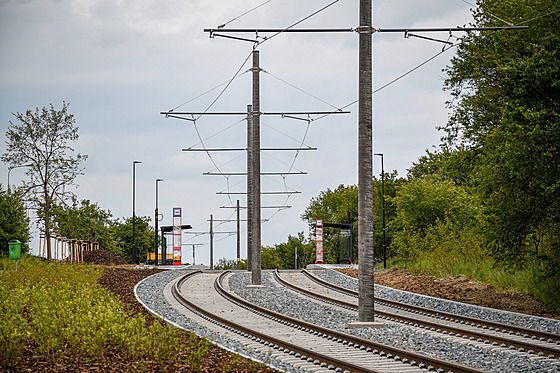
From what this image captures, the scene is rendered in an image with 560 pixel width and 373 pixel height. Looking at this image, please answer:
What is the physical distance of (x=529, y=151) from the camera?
1903cm

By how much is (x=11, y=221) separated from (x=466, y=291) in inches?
1529

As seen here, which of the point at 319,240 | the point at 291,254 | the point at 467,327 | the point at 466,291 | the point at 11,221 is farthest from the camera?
the point at 291,254

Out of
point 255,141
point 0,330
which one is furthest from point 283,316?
point 255,141

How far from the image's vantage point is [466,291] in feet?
79.6

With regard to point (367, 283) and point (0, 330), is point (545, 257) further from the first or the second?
point (0, 330)

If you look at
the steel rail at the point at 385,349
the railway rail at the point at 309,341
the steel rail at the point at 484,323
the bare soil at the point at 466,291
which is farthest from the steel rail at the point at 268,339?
the bare soil at the point at 466,291

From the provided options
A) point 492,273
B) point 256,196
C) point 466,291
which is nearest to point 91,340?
point 466,291

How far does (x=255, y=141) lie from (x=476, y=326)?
14139 millimetres

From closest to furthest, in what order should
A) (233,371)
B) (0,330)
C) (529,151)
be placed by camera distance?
(233,371)
(0,330)
(529,151)

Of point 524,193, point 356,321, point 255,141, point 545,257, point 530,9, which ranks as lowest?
point 356,321

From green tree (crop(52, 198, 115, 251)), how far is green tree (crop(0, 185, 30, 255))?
10.9 feet

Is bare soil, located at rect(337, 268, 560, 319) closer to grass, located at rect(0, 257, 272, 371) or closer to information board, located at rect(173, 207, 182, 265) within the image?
grass, located at rect(0, 257, 272, 371)

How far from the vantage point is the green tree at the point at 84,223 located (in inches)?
1798

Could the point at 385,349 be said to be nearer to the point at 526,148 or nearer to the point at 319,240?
the point at 526,148
